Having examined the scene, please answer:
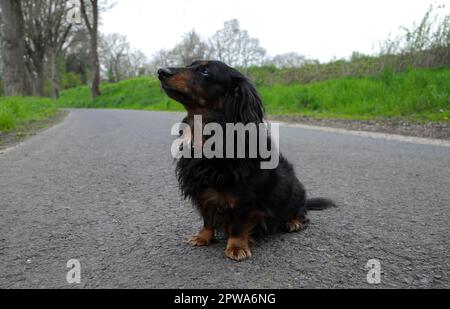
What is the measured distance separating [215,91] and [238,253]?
1.05 metres

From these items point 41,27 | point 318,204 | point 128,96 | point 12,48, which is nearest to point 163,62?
point 12,48

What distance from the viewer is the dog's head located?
7.78ft

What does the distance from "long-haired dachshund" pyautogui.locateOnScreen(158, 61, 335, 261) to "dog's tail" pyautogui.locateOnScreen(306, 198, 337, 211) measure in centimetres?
31

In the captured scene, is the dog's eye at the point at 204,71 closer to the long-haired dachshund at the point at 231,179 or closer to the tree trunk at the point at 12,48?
the long-haired dachshund at the point at 231,179

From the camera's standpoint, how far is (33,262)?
195cm

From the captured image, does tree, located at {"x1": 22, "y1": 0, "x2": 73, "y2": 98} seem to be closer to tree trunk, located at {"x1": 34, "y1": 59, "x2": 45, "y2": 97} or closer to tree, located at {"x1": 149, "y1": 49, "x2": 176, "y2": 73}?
tree trunk, located at {"x1": 34, "y1": 59, "x2": 45, "y2": 97}

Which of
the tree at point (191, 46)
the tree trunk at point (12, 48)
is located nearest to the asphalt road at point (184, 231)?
the tree trunk at point (12, 48)

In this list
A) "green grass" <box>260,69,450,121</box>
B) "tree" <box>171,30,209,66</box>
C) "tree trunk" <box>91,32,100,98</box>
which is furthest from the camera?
"tree" <box>171,30,209,66</box>

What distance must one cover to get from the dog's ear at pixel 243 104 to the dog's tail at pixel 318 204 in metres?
0.97

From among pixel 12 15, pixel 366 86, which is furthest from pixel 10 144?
pixel 12 15

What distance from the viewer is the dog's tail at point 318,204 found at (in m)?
2.98

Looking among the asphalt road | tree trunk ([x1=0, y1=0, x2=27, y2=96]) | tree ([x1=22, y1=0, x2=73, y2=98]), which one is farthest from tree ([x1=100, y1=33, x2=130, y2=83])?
the asphalt road

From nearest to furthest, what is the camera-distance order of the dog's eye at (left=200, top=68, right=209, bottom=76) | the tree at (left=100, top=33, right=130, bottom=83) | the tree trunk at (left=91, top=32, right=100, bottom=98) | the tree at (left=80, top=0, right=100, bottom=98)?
the dog's eye at (left=200, top=68, right=209, bottom=76)
the tree at (left=80, top=0, right=100, bottom=98)
the tree trunk at (left=91, top=32, right=100, bottom=98)
the tree at (left=100, top=33, right=130, bottom=83)
